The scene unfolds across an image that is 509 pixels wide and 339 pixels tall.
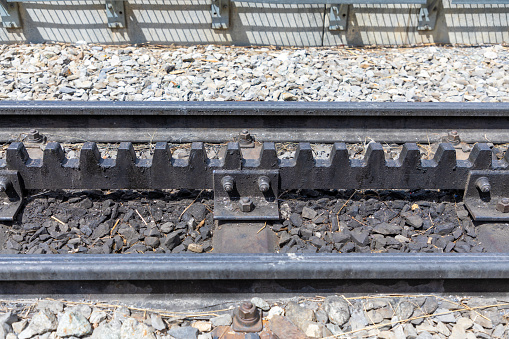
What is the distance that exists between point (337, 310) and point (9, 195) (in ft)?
9.36

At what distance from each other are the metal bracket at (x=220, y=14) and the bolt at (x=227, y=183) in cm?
551

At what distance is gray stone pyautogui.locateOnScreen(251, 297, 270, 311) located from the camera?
317 centimetres

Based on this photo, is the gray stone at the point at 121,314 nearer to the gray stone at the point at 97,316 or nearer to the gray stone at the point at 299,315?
the gray stone at the point at 97,316

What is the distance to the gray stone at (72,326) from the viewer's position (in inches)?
119

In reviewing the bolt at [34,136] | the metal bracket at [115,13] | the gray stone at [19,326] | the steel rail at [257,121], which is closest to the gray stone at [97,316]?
Result: the gray stone at [19,326]

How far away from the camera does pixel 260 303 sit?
318cm

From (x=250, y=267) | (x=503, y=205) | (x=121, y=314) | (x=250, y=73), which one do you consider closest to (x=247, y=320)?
(x=250, y=267)

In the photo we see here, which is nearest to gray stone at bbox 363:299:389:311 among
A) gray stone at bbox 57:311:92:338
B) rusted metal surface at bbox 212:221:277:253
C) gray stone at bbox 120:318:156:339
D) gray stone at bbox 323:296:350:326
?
gray stone at bbox 323:296:350:326

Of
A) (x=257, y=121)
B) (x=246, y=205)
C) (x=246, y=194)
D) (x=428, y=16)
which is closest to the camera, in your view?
(x=246, y=205)

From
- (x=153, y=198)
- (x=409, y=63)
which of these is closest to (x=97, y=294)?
(x=153, y=198)

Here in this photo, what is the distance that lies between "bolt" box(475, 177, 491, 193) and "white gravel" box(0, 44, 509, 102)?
9.47 ft

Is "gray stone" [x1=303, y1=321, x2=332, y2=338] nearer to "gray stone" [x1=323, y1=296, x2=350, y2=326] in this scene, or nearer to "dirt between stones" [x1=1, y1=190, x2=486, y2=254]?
"gray stone" [x1=323, y1=296, x2=350, y2=326]

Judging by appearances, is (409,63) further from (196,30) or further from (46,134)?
(46,134)

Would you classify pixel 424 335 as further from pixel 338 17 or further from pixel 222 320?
pixel 338 17
